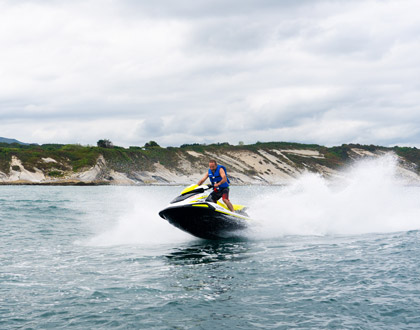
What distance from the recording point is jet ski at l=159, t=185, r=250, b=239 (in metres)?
12.9

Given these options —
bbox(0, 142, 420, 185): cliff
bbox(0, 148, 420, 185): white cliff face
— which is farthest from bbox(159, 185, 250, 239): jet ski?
bbox(0, 148, 420, 185): white cliff face

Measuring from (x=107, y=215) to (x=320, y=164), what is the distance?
345 feet

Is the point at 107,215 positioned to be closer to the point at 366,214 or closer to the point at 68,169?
the point at 366,214

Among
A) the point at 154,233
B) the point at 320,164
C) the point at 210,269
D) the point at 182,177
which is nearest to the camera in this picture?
the point at 210,269

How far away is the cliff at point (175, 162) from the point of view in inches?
3182

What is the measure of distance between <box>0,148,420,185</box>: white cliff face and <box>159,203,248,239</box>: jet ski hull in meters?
67.3

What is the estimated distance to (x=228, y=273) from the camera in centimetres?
954

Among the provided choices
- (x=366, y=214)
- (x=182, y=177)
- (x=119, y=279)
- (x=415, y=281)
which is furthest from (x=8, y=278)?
A: (x=182, y=177)

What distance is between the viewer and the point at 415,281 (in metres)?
8.45

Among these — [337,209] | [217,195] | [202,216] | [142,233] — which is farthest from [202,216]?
[337,209]

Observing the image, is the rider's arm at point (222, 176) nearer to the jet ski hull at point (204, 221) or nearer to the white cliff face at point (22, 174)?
the jet ski hull at point (204, 221)

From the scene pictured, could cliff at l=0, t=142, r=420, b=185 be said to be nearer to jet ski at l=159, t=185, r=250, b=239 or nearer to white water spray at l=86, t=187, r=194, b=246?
white water spray at l=86, t=187, r=194, b=246

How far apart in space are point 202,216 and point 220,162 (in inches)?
3787

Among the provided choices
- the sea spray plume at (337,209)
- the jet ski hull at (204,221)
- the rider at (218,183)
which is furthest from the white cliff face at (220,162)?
the rider at (218,183)
